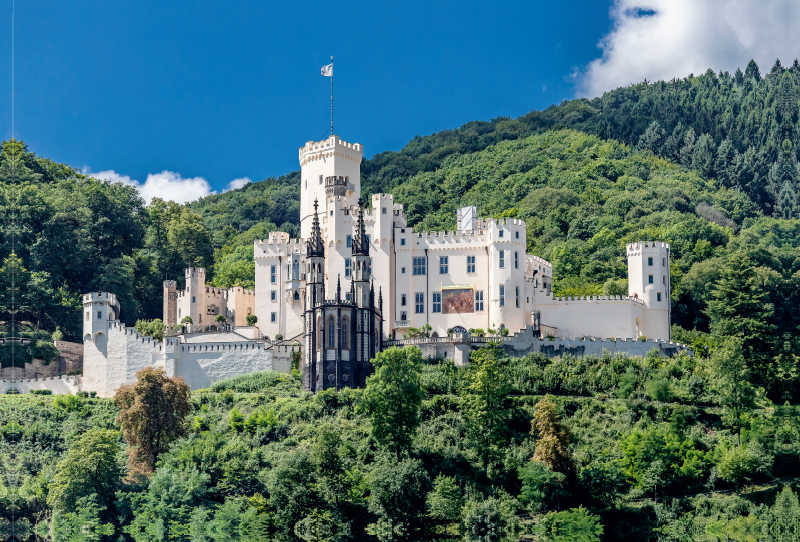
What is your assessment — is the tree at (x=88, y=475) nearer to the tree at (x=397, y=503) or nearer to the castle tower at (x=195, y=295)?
the tree at (x=397, y=503)

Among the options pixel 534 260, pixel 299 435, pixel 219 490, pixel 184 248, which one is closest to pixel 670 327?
pixel 534 260

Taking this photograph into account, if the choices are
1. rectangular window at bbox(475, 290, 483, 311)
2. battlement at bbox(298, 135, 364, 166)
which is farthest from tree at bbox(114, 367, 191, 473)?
battlement at bbox(298, 135, 364, 166)

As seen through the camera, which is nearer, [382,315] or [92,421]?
[92,421]

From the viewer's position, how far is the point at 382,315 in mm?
73750

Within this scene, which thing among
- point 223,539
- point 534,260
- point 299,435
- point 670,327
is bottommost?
point 223,539

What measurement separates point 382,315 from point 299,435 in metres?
15.2

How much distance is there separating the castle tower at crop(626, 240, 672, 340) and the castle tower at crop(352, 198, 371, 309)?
18.8 metres

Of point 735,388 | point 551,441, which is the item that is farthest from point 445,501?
point 735,388

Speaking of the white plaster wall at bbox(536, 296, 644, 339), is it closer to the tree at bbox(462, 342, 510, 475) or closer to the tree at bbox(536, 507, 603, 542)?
the tree at bbox(462, 342, 510, 475)

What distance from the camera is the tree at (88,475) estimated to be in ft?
184

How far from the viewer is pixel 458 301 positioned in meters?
73.7

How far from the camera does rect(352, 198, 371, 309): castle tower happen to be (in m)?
65.9

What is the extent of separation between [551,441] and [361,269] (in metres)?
Answer: 16.9

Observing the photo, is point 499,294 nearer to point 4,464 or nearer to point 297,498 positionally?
point 297,498
